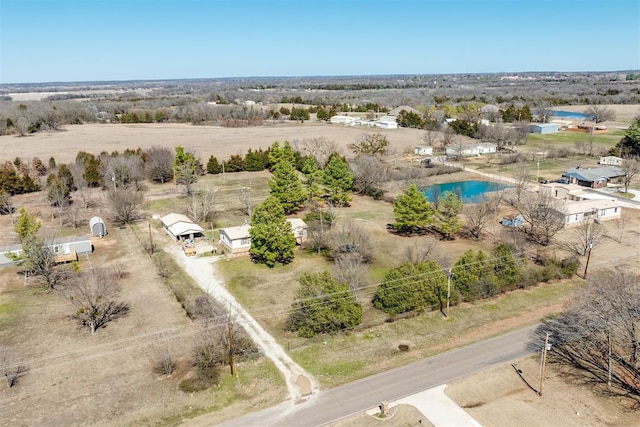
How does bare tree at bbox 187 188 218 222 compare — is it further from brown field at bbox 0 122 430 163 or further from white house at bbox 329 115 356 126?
white house at bbox 329 115 356 126

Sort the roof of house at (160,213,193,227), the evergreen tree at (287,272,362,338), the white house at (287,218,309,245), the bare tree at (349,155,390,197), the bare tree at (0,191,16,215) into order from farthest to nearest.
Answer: the bare tree at (349,155,390,197), the bare tree at (0,191,16,215), the roof of house at (160,213,193,227), the white house at (287,218,309,245), the evergreen tree at (287,272,362,338)

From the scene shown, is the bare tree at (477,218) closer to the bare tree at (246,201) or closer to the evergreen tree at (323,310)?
the evergreen tree at (323,310)

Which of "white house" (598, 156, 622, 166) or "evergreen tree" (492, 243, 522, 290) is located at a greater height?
"white house" (598, 156, 622, 166)

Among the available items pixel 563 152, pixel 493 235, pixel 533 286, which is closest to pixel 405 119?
pixel 563 152

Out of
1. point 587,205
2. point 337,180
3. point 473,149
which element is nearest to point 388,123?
point 473,149

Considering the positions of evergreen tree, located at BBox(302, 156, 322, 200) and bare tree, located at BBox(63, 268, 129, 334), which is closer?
bare tree, located at BBox(63, 268, 129, 334)

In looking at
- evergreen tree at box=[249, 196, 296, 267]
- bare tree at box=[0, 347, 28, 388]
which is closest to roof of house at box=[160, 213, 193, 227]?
evergreen tree at box=[249, 196, 296, 267]

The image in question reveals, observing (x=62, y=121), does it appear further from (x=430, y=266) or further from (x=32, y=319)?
(x=430, y=266)
